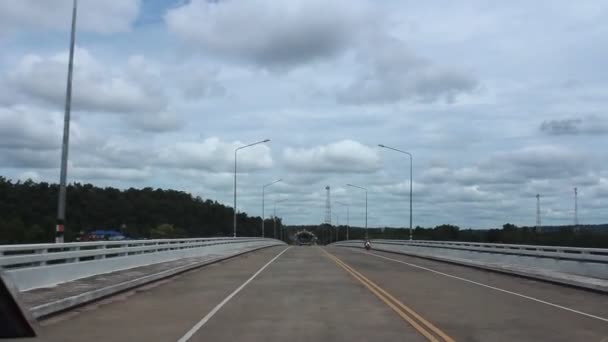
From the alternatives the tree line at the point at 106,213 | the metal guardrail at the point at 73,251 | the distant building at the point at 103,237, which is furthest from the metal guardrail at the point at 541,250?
the tree line at the point at 106,213

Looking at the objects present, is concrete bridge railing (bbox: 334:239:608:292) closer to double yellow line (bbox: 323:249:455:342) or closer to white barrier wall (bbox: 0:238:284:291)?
double yellow line (bbox: 323:249:455:342)

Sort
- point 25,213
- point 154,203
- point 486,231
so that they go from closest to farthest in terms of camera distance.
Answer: point 25,213 → point 486,231 → point 154,203

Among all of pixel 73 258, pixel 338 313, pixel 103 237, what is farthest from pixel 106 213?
pixel 338 313

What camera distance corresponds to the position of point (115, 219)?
10700 centimetres

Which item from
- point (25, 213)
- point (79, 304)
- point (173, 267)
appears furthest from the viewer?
point (25, 213)

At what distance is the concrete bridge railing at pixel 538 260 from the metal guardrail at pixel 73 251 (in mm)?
13806

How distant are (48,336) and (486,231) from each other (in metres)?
112

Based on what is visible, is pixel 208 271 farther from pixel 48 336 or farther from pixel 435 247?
pixel 435 247

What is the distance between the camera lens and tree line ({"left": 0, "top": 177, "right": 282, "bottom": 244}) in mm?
71831

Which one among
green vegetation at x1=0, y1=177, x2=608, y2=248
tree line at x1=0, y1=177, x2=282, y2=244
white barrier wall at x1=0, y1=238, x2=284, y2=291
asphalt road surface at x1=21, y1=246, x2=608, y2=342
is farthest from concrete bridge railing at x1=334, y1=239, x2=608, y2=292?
tree line at x1=0, y1=177, x2=282, y2=244

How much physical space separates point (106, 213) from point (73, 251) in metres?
92.8

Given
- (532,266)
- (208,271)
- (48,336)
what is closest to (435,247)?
(532,266)

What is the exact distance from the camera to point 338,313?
13.1 metres

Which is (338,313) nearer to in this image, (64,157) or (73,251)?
(73,251)
